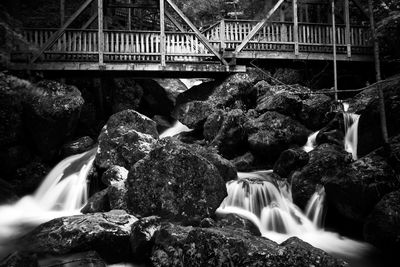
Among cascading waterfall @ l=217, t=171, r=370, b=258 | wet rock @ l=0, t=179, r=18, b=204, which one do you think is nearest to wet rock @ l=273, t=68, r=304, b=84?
cascading waterfall @ l=217, t=171, r=370, b=258

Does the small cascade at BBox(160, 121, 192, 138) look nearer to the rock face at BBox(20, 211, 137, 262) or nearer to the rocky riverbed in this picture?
the rocky riverbed

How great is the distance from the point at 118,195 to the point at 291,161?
4.83m

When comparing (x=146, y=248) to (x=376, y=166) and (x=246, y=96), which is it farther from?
(x=246, y=96)

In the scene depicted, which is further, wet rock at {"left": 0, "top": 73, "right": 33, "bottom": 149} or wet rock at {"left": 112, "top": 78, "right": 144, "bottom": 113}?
wet rock at {"left": 112, "top": 78, "right": 144, "bottom": 113}

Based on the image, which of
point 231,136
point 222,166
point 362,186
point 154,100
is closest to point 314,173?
point 362,186

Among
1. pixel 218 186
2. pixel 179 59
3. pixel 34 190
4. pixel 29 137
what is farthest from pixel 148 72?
pixel 218 186

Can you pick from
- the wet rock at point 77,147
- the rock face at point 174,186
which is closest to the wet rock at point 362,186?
the rock face at point 174,186

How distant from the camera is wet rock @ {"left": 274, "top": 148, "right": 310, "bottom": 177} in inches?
379

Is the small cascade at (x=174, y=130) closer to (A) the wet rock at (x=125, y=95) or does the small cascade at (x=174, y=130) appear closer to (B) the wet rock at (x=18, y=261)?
(A) the wet rock at (x=125, y=95)

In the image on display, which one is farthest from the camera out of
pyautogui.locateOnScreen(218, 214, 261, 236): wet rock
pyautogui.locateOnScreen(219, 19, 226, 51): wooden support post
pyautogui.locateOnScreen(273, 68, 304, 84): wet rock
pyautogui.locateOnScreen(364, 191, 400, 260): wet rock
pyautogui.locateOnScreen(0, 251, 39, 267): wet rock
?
pyautogui.locateOnScreen(273, 68, 304, 84): wet rock

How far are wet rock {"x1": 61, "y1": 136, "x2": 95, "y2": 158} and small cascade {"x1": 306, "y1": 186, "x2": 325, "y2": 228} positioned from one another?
8.22 metres

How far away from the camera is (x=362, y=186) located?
289 inches

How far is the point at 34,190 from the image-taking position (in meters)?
11.2

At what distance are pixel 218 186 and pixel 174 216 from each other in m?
1.20
